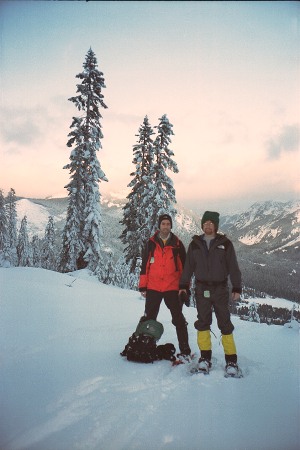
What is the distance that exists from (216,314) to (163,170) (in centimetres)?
1957

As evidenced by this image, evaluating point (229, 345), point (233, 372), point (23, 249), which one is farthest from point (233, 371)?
point (23, 249)

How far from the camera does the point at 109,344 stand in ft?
19.2

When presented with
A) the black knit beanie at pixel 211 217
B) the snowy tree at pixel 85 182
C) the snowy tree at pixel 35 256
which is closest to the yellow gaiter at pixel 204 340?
the black knit beanie at pixel 211 217

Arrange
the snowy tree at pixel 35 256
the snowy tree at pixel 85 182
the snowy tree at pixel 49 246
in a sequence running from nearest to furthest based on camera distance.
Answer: the snowy tree at pixel 85 182, the snowy tree at pixel 49 246, the snowy tree at pixel 35 256

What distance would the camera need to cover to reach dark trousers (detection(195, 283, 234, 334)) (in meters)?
4.59

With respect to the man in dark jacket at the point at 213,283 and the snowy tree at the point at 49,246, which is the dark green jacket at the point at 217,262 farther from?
the snowy tree at the point at 49,246

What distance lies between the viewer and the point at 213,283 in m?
4.64

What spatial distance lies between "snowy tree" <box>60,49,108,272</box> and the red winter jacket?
50.6ft

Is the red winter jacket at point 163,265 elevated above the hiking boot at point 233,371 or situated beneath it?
elevated above

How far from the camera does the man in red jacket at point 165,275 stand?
17.0 feet

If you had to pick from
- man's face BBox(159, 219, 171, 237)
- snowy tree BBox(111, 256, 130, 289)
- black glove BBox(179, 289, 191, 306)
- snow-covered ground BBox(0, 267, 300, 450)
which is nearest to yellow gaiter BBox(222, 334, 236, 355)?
snow-covered ground BBox(0, 267, 300, 450)

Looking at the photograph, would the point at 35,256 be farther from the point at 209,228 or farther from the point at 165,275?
the point at 209,228

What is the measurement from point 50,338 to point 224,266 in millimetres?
3801

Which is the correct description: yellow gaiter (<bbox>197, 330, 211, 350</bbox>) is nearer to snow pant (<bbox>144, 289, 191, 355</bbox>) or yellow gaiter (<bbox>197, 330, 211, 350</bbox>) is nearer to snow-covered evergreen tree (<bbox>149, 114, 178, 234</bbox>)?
snow pant (<bbox>144, 289, 191, 355</bbox>)
